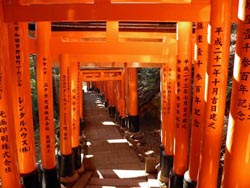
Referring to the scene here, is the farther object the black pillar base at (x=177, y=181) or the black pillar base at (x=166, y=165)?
the black pillar base at (x=166, y=165)

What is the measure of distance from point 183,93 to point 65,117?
367 centimetres

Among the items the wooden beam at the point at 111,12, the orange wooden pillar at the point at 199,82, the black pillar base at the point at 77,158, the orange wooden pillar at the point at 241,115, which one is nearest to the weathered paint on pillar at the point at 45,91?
the wooden beam at the point at 111,12

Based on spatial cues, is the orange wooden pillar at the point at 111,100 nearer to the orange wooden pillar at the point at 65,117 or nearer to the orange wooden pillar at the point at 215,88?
the orange wooden pillar at the point at 65,117

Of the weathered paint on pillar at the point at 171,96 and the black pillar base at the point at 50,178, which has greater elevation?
the weathered paint on pillar at the point at 171,96

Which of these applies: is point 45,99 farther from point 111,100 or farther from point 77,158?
point 111,100

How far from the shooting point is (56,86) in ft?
60.4

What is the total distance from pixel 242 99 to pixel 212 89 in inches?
35.1

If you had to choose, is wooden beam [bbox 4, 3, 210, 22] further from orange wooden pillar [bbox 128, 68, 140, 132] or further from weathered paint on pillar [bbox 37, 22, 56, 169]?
orange wooden pillar [bbox 128, 68, 140, 132]

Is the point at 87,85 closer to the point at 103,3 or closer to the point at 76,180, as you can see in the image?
the point at 76,180

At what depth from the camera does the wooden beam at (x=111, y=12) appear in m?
4.08

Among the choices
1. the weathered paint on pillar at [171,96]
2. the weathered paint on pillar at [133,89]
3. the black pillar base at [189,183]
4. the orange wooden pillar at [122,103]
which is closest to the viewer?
the black pillar base at [189,183]

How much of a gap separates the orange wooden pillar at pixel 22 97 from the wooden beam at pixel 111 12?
0.65 metres

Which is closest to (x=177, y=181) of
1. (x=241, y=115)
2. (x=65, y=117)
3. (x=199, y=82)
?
(x=199, y=82)

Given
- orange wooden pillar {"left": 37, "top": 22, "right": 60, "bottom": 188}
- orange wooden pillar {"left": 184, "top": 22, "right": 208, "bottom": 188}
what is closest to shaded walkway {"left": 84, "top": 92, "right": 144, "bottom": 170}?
orange wooden pillar {"left": 37, "top": 22, "right": 60, "bottom": 188}
